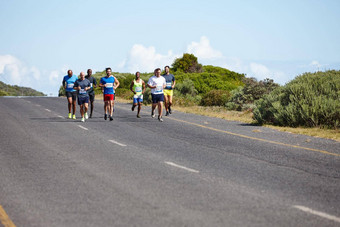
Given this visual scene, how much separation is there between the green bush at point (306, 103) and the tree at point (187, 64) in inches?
1967

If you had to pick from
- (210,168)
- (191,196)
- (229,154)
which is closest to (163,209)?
(191,196)

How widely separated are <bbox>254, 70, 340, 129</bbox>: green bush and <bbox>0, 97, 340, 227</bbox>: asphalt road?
133 inches

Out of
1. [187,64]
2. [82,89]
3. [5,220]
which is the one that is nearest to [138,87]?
[82,89]

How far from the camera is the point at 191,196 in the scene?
282 inches

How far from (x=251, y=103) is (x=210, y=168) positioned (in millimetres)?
24293

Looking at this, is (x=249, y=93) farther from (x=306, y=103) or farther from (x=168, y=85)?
(x=306, y=103)

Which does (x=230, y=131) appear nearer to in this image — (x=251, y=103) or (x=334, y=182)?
(x=334, y=182)

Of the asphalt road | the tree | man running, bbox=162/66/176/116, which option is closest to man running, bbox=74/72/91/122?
man running, bbox=162/66/176/116

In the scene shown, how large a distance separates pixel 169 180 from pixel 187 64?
6351 cm

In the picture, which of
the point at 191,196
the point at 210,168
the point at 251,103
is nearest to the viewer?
the point at 191,196

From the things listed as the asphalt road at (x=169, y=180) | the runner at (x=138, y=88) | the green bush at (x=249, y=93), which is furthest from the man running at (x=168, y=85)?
the green bush at (x=249, y=93)

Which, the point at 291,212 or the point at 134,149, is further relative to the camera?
the point at 134,149

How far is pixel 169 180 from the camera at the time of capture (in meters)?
8.30

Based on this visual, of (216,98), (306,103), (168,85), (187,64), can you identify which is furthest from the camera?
(187,64)
